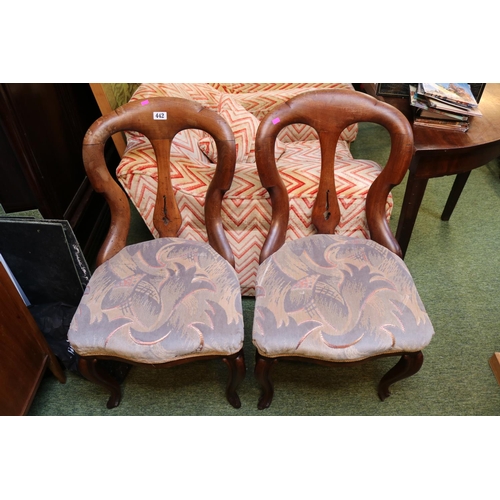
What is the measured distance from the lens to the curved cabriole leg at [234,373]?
1099mm

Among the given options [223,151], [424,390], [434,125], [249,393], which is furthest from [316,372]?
[434,125]

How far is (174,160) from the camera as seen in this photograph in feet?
4.33

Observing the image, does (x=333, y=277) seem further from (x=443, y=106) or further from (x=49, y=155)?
(x=49, y=155)

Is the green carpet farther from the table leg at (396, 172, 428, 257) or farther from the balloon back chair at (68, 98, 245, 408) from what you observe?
the table leg at (396, 172, 428, 257)

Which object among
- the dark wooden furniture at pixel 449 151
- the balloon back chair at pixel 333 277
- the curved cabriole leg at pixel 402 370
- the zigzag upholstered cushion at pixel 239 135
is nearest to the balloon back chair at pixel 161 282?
the balloon back chair at pixel 333 277

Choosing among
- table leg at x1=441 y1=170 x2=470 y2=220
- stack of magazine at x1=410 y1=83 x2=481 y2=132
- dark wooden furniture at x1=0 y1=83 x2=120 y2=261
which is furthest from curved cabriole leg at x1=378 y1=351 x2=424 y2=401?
dark wooden furniture at x1=0 y1=83 x2=120 y2=261

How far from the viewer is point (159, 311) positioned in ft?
3.47

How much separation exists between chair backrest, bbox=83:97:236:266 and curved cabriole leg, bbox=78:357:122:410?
30 centimetres

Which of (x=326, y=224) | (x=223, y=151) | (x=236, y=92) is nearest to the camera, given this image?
(x=223, y=151)

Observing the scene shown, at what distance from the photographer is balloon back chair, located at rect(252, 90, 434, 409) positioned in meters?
1.01

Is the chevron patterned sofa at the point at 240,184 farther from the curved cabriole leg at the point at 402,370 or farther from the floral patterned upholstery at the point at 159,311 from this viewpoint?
the curved cabriole leg at the point at 402,370

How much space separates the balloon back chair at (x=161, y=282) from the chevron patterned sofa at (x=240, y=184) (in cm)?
8

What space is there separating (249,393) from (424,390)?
24.0 inches

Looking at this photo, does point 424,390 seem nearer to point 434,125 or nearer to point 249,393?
point 249,393
